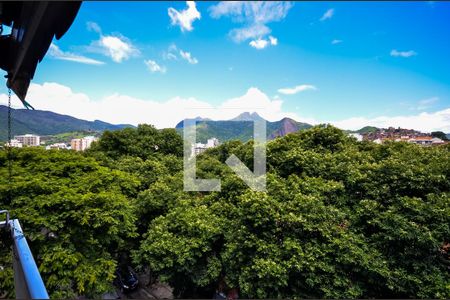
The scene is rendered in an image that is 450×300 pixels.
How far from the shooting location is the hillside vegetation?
5641 mm

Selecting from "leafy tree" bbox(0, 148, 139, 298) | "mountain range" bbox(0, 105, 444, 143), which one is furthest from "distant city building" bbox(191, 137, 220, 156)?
"leafy tree" bbox(0, 148, 139, 298)

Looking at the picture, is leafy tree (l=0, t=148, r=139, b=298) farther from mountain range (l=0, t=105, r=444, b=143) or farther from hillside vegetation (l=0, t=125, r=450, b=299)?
mountain range (l=0, t=105, r=444, b=143)

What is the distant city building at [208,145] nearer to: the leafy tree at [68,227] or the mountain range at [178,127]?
the mountain range at [178,127]

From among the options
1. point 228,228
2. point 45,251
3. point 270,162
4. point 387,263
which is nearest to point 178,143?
point 270,162

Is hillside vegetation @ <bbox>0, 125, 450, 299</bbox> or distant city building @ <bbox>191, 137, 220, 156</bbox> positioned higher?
distant city building @ <bbox>191, 137, 220, 156</bbox>

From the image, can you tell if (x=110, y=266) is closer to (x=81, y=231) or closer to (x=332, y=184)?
(x=81, y=231)

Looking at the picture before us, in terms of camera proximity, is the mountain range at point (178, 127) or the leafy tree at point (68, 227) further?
the mountain range at point (178, 127)

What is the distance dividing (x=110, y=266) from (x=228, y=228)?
298 cm

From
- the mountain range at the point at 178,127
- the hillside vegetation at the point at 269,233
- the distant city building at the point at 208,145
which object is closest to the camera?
the hillside vegetation at the point at 269,233

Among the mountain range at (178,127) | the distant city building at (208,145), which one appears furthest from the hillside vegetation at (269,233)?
the distant city building at (208,145)

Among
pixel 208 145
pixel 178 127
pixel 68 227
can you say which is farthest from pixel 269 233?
pixel 178 127

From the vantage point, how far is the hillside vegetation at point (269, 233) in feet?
18.5

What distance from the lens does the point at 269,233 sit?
6395 mm

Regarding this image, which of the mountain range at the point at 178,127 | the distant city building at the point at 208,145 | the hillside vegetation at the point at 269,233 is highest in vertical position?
the mountain range at the point at 178,127
